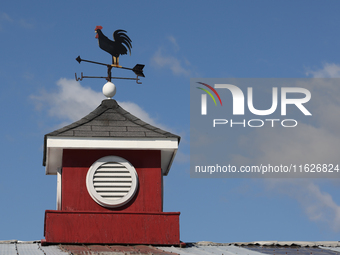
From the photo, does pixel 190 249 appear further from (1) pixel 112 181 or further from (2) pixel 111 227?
(1) pixel 112 181

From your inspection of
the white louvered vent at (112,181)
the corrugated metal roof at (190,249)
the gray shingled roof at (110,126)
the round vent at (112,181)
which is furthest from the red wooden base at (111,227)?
the gray shingled roof at (110,126)

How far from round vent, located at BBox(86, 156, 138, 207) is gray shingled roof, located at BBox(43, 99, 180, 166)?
0.73 metres

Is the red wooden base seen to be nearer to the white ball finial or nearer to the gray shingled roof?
the gray shingled roof

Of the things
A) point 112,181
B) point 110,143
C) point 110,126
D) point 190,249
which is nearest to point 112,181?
point 112,181

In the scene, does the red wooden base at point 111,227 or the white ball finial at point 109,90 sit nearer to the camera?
the red wooden base at point 111,227

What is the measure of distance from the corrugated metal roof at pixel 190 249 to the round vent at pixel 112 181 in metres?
1.49

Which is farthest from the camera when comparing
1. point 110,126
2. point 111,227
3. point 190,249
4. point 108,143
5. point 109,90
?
point 109,90

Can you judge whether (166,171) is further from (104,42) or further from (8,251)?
(8,251)

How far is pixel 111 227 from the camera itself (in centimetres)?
1783

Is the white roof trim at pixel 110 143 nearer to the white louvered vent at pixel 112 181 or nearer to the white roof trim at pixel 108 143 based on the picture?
the white roof trim at pixel 108 143

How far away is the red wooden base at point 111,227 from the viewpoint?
17578 millimetres

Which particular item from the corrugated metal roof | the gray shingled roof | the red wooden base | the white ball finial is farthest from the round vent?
the white ball finial

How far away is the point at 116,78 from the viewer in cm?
2064

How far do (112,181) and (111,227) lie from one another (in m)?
1.35
